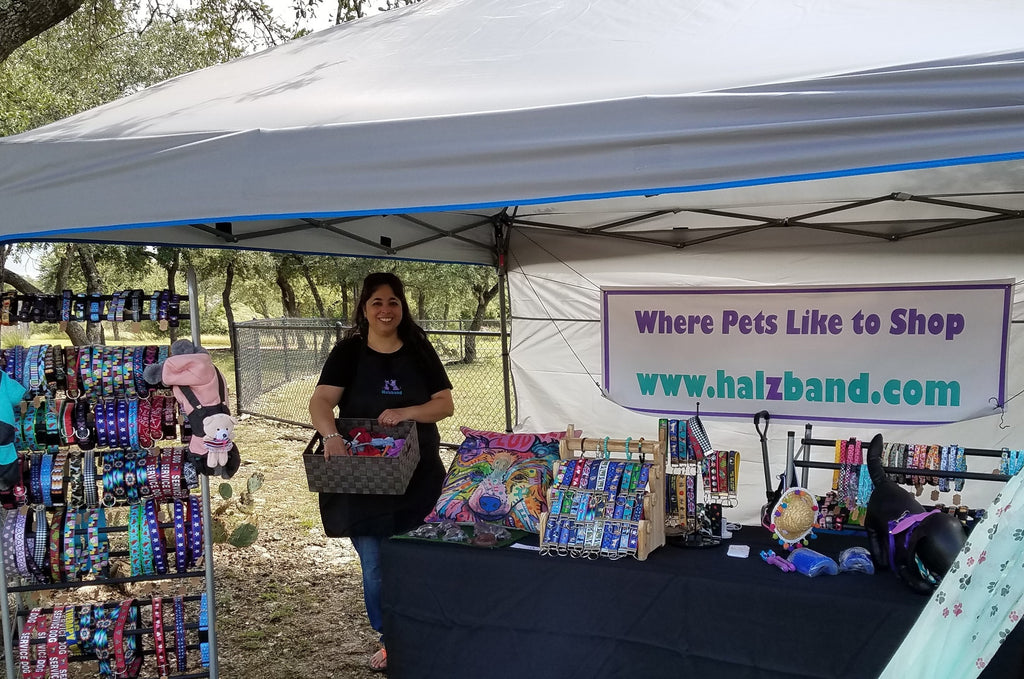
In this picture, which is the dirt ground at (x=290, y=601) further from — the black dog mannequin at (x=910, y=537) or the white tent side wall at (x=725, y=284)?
the black dog mannequin at (x=910, y=537)

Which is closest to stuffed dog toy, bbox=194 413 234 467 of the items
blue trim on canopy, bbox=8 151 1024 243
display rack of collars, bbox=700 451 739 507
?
blue trim on canopy, bbox=8 151 1024 243

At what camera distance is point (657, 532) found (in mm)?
2520

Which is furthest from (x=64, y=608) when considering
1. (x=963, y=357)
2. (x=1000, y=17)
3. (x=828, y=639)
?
(x=963, y=357)

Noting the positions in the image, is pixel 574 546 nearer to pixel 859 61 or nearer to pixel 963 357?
pixel 859 61

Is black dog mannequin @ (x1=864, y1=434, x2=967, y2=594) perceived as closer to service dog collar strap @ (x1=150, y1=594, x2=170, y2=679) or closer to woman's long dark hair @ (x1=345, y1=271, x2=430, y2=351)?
woman's long dark hair @ (x1=345, y1=271, x2=430, y2=351)

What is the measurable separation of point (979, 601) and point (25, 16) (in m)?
4.39

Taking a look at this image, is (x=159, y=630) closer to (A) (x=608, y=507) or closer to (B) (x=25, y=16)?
(A) (x=608, y=507)

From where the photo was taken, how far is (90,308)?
262 cm

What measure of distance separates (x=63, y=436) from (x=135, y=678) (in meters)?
0.96

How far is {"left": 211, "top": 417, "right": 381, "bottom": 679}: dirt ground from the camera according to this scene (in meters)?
3.35

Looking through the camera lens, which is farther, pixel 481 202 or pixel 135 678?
pixel 135 678

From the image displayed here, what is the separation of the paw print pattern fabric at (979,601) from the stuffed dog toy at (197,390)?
6.93ft

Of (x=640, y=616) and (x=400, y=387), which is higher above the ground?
(x=400, y=387)

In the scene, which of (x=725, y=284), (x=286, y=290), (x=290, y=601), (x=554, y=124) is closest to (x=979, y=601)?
(x=554, y=124)
